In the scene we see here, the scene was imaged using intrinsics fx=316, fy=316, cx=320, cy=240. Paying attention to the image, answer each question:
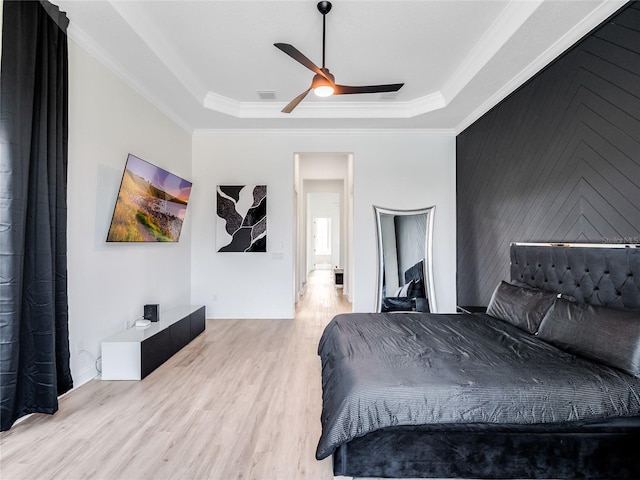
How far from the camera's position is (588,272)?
249 centimetres

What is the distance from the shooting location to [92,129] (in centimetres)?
293

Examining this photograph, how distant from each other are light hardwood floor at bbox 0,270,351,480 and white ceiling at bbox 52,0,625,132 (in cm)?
307

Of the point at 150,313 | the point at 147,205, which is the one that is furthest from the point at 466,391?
the point at 147,205

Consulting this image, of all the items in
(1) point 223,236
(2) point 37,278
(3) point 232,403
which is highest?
(1) point 223,236

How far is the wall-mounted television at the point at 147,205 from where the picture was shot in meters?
3.13

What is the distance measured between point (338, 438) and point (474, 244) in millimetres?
3657

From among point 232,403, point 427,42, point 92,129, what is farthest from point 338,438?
point 427,42

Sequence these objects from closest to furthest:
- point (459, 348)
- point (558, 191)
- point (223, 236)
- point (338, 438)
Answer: point (338, 438)
point (459, 348)
point (558, 191)
point (223, 236)

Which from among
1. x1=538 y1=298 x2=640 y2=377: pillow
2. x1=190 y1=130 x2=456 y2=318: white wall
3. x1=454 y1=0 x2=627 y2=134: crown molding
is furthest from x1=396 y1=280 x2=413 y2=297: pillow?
x1=454 y1=0 x2=627 y2=134: crown molding

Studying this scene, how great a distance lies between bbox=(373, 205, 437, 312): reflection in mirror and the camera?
4867 mm

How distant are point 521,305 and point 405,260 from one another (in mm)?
2215

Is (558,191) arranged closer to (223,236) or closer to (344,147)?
(344,147)

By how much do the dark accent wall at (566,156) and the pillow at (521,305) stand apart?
561 millimetres

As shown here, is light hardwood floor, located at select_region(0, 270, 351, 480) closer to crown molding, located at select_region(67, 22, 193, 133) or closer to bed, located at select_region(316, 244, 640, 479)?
bed, located at select_region(316, 244, 640, 479)
